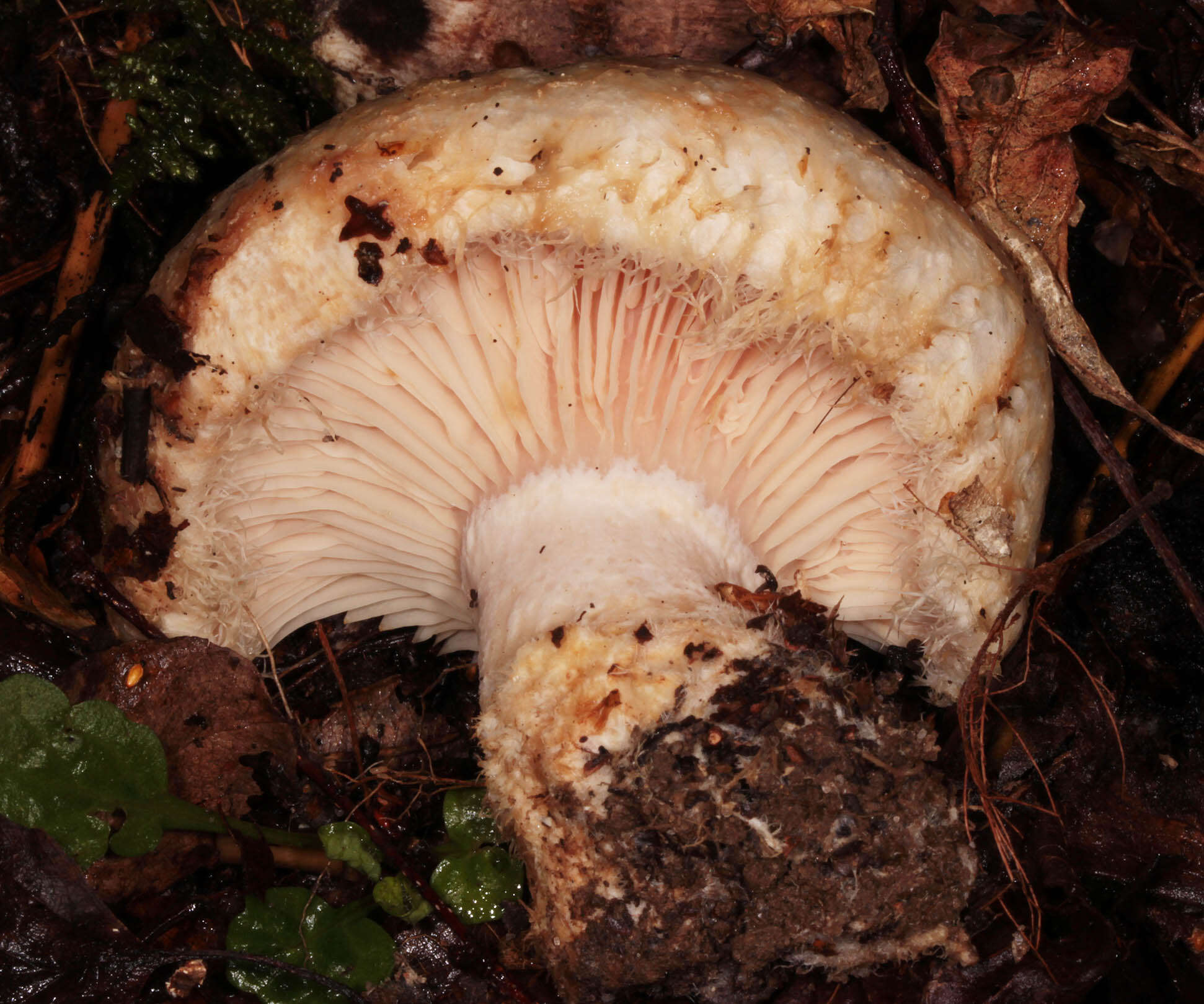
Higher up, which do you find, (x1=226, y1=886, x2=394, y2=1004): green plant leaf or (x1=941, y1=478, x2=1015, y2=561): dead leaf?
(x1=941, y1=478, x2=1015, y2=561): dead leaf

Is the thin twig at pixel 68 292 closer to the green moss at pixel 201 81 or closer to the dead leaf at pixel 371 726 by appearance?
the green moss at pixel 201 81

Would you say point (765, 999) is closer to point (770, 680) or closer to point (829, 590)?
point (770, 680)

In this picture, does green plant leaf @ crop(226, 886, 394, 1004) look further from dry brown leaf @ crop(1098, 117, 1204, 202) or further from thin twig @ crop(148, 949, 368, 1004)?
dry brown leaf @ crop(1098, 117, 1204, 202)

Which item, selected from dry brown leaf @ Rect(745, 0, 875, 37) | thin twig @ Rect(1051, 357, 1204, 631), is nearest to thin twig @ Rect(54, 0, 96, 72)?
dry brown leaf @ Rect(745, 0, 875, 37)

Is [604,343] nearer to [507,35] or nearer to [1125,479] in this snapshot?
[507,35]

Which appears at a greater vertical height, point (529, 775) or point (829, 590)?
point (829, 590)

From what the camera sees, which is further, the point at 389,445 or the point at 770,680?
the point at 389,445

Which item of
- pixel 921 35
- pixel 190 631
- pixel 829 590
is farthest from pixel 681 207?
pixel 190 631

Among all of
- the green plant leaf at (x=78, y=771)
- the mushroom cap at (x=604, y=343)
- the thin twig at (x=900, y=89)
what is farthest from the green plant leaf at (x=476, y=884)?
the thin twig at (x=900, y=89)
